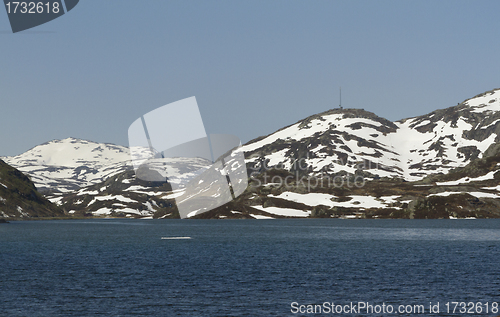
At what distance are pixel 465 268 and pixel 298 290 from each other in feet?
140

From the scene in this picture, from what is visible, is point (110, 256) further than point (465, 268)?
Yes

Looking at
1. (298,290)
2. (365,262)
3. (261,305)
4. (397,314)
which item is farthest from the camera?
(365,262)

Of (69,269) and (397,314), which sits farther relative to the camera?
(69,269)

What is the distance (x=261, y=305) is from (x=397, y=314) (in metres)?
15.7

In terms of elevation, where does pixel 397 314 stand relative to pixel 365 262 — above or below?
above

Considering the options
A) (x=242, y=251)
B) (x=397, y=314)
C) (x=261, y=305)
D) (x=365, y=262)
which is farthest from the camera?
(x=242, y=251)

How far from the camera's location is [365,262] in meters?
112

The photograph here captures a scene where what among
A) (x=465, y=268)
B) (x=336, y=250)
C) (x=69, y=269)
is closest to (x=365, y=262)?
(x=465, y=268)

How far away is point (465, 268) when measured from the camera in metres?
99.9

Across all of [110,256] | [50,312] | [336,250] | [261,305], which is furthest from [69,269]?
[336,250]

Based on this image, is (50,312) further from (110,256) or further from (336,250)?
(336,250)

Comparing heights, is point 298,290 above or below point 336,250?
above

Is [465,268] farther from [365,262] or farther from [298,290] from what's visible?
[298,290]

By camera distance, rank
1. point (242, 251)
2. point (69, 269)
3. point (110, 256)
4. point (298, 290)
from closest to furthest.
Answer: point (298, 290)
point (69, 269)
point (110, 256)
point (242, 251)
